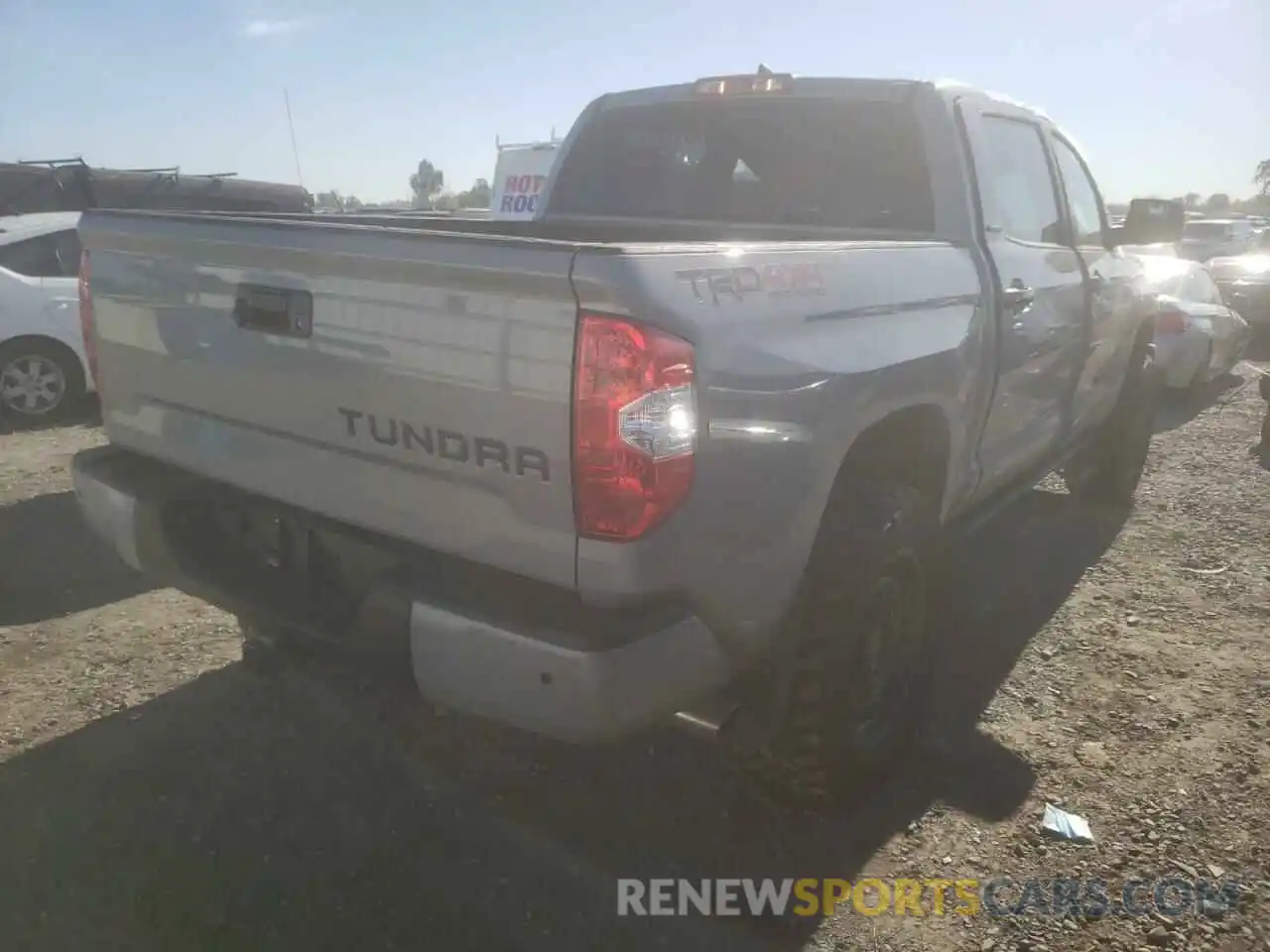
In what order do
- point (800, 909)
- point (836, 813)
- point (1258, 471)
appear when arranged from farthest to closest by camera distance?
point (1258, 471)
point (836, 813)
point (800, 909)

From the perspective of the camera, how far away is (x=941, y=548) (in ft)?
9.78

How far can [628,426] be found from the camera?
73.0 inches

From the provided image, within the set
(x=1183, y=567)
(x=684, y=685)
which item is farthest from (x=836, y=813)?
(x=1183, y=567)

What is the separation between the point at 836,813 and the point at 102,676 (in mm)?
2526

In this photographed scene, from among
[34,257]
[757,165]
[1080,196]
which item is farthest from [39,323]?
[1080,196]

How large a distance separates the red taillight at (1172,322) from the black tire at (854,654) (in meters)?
6.84

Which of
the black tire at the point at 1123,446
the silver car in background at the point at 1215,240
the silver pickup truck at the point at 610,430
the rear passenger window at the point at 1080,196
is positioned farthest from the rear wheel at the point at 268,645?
the silver car in background at the point at 1215,240

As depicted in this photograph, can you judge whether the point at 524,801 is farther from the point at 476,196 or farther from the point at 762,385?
the point at 476,196

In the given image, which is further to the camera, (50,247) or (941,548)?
(50,247)

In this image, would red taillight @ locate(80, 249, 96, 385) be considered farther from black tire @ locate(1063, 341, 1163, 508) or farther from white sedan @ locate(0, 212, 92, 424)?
white sedan @ locate(0, 212, 92, 424)

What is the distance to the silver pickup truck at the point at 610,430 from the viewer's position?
74.7 inches

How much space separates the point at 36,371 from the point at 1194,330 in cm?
951

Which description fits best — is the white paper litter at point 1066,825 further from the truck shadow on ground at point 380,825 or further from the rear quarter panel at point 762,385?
the rear quarter panel at point 762,385

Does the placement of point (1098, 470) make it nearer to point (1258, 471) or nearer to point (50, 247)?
point (1258, 471)
